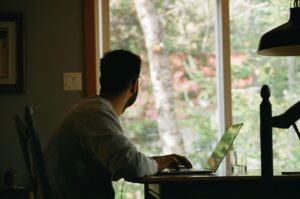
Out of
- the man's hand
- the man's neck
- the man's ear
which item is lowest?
the man's hand

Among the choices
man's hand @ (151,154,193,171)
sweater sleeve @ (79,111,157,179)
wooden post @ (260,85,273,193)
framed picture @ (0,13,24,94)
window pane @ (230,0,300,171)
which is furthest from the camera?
window pane @ (230,0,300,171)

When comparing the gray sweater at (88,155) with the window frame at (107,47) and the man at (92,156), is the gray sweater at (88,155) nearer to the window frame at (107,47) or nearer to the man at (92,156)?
the man at (92,156)

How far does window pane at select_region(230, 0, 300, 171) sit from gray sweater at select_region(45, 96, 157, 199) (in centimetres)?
197

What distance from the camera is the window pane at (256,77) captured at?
4.15 m

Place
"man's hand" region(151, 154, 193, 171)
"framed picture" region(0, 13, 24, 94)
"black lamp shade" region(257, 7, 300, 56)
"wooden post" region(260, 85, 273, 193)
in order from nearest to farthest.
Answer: "wooden post" region(260, 85, 273, 193) → "man's hand" region(151, 154, 193, 171) → "black lamp shade" region(257, 7, 300, 56) → "framed picture" region(0, 13, 24, 94)

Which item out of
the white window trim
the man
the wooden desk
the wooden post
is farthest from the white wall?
the wooden post

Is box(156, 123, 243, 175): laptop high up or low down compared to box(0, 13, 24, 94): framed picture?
down

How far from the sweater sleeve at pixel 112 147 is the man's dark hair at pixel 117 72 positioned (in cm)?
23

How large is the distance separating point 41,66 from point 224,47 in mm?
1301

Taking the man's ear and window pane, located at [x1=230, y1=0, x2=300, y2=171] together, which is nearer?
the man's ear

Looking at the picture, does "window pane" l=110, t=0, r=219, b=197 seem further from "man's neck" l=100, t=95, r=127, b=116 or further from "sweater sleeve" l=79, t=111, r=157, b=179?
"sweater sleeve" l=79, t=111, r=157, b=179

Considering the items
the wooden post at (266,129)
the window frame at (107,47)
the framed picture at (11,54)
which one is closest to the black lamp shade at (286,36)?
Answer: the wooden post at (266,129)

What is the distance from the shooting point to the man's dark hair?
2463 millimetres

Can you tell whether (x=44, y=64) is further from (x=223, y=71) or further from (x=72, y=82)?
(x=223, y=71)
